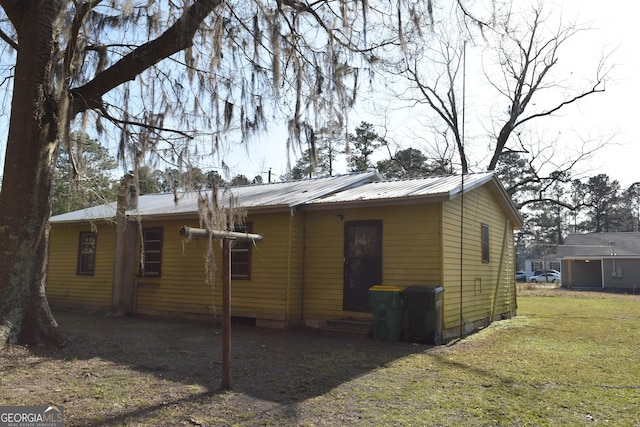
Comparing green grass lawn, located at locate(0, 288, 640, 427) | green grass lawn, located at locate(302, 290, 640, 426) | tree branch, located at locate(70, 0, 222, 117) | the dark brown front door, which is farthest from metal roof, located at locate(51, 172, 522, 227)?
green grass lawn, located at locate(302, 290, 640, 426)

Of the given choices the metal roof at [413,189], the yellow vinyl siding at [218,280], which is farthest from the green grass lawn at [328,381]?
the metal roof at [413,189]

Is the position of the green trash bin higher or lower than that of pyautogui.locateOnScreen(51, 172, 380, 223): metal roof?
lower

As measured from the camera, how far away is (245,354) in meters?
6.87

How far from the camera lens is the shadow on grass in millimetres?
5285

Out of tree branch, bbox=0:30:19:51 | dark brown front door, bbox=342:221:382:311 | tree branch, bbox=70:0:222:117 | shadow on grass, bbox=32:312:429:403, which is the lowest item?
shadow on grass, bbox=32:312:429:403

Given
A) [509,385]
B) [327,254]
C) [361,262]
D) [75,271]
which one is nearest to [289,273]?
[327,254]

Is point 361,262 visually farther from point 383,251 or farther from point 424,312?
point 424,312

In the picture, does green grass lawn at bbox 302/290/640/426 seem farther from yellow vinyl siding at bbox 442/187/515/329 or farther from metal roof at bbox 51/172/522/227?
metal roof at bbox 51/172/522/227

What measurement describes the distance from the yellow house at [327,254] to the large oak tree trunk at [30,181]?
1.62 meters

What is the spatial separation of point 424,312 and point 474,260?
2903 mm

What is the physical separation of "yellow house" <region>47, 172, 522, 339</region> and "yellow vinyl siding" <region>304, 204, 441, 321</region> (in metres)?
0.02

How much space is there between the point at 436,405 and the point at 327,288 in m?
5.13

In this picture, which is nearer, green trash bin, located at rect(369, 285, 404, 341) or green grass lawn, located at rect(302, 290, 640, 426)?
green grass lawn, located at rect(302, 290, 640, 426)

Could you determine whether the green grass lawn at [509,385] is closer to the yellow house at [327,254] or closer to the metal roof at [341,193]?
the yellow house at [327,254]
